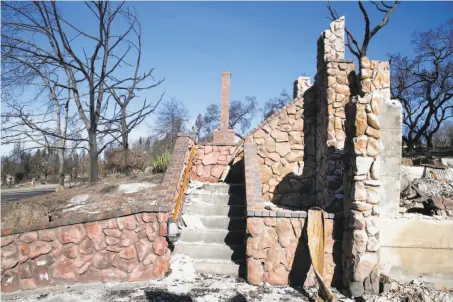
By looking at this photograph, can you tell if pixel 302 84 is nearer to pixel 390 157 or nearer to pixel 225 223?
pixel 225 223

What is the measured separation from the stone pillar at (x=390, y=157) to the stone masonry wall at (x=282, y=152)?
3.48 m

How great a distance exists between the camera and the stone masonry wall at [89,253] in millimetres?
4547

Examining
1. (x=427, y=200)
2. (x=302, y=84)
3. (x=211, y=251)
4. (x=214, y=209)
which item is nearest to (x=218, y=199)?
(x=214, y=209)

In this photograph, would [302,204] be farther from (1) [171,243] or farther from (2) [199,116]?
(2) [199,116]

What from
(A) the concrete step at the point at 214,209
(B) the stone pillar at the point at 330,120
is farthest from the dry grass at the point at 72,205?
(B) the stone pillar at the point at 330,120

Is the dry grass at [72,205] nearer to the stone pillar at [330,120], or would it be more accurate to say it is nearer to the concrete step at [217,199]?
the concrete step at [217,199]

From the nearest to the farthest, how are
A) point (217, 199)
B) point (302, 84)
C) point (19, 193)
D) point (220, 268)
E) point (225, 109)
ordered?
1. point (220, 268)
2. point (217, 199)
3. point (225, 109)
4. point (302, 84)
5. point (19, 193)

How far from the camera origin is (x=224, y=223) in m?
5.79

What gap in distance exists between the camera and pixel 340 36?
8031mm

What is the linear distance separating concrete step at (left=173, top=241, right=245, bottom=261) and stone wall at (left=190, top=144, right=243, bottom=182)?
2.69 meters

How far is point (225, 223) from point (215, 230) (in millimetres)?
265

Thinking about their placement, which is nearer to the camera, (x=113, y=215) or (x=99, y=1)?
(x=113, y=215)

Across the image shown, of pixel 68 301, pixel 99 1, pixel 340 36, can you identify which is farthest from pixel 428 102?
pixel 68 301

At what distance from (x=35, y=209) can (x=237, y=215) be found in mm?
3492
